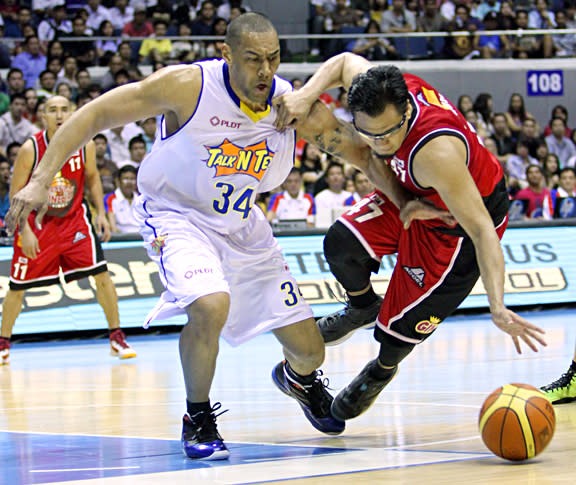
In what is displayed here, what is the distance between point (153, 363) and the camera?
26.8 ft

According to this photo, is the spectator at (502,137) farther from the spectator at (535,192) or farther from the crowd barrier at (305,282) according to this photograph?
the crowd barrier at (305,282)

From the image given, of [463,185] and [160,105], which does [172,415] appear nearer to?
[160,105]

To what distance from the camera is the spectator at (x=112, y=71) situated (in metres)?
14.2

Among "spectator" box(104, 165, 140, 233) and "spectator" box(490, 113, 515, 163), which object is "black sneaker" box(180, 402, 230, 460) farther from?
"spectator" box(490, 113, 515, 163)

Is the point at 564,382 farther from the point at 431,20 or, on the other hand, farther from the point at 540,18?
the point at 540,18

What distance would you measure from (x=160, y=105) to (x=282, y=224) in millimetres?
6442

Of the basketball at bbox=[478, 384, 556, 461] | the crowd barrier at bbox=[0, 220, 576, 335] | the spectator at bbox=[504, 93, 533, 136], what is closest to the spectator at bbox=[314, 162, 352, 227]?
the crowd barrier at bbox=[0, 220, 576, 335]

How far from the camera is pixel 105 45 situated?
1520cm

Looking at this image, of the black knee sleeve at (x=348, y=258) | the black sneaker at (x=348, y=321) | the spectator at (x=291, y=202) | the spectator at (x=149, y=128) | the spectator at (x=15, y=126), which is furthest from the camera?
the spectator at (x=149, y=128)

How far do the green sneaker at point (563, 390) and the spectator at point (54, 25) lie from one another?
1138 cm

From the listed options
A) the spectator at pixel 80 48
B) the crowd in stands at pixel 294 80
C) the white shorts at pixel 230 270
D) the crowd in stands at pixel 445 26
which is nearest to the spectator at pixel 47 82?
the crowd in stands at pixel 294 80

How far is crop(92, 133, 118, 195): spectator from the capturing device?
12.1 m

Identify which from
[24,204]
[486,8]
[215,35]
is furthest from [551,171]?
[24,204]

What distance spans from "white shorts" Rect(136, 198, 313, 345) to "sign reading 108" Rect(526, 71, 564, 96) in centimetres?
1333
